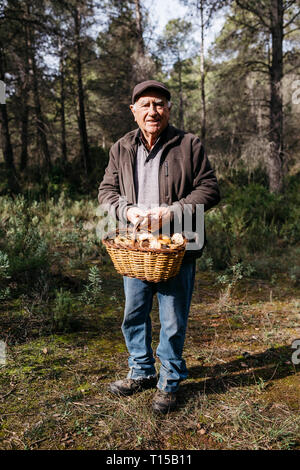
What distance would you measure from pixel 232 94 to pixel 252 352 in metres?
9.13

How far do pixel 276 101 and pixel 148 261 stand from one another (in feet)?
30.0

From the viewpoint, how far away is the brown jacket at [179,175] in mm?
2424

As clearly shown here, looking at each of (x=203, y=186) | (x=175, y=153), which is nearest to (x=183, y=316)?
(x=203, y=186)

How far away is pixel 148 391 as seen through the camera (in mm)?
2803

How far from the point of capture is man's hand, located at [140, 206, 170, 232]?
7.70ft

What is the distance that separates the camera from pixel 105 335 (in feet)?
12.2

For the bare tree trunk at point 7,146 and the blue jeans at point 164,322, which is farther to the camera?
the bare tree trunk at point 7,146

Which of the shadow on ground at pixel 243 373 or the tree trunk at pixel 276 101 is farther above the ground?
the tree trunk at pixel 276 101

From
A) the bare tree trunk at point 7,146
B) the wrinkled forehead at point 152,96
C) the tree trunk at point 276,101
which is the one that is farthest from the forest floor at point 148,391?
the bare tree trunk at point 7,146

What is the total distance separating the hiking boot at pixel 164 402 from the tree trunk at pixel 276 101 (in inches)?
323

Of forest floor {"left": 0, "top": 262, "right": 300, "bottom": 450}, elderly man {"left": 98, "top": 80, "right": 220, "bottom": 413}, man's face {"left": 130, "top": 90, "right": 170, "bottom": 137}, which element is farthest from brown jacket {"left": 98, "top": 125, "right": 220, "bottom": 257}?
forest floor {"left": 0, "top": 262, "right": 300, "bottom": 450}

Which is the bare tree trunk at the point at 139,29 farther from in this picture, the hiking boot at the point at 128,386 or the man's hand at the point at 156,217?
the hiking boot at the point at 128,386

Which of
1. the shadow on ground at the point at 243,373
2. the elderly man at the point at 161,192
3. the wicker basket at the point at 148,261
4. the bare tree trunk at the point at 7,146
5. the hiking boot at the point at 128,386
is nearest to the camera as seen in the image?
the wicker basket at the point at 148,261

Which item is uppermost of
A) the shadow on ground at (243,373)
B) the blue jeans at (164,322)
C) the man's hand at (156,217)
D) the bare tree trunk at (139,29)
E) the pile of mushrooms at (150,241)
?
the bare tree trunk at (139,29)
